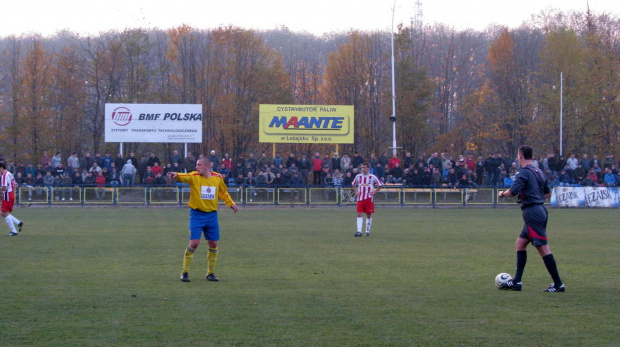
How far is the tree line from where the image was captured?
43.2 metres

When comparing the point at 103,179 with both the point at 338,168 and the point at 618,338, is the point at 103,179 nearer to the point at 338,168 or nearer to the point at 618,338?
the point at 338,168

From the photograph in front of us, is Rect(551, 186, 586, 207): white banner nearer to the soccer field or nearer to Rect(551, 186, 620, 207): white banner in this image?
Rect(551, 186, 620, 207): white banner

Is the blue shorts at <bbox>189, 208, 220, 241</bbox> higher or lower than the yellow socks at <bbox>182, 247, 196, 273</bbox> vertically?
higher

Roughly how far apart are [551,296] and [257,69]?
1499 inches

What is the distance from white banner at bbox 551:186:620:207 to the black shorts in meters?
23.9

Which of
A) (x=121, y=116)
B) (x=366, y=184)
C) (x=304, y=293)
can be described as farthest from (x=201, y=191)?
(x=121, y=116)

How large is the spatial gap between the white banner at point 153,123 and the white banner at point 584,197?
1906 centimetres

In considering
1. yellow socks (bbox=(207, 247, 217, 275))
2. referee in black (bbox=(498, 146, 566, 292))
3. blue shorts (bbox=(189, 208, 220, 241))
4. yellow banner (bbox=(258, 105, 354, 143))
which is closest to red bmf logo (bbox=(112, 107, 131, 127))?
yellow banner (bbox=(258, 105, 354, 143))

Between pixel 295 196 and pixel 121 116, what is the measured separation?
11980 millimetres

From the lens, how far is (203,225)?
9789 millimetres

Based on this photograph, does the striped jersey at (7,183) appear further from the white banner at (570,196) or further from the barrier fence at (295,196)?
the white banner at (570,196)

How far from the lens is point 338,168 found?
34281 millimetres

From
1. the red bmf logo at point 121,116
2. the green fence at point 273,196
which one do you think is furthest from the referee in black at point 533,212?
the red bmf logo at point 121,116

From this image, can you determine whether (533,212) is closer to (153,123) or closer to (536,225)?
(536,225)
